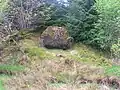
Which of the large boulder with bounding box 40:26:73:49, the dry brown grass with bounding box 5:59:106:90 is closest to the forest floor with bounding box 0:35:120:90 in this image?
the dry brown grass with bounding box 5:59:106:90

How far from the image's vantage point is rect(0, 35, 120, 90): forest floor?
927 cm

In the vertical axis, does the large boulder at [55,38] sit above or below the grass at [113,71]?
above

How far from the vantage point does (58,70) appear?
12.3m

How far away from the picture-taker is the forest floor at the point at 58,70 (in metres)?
9.27

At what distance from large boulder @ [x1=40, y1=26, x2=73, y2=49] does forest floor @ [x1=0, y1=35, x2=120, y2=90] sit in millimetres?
292

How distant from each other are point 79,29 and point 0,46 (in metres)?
4.48

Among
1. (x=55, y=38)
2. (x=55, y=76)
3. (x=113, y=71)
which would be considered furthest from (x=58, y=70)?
(x=55, y=38)

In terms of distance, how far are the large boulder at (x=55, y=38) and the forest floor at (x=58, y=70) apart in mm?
292

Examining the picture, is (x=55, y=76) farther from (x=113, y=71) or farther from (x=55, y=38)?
(x=55, y=38)

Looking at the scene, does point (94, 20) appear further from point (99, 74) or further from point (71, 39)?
point (99, 74)

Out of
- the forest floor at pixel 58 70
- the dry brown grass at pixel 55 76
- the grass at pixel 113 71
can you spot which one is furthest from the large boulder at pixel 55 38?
the grass at pixel 113 71

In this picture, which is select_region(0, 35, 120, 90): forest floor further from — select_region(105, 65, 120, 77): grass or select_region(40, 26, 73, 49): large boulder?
select_region(40, 26, 73, 49): large boulder

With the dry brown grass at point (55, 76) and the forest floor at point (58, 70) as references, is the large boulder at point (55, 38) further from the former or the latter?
the dry brown grass at point (55, 76)

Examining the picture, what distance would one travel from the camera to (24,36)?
17.5 metres
